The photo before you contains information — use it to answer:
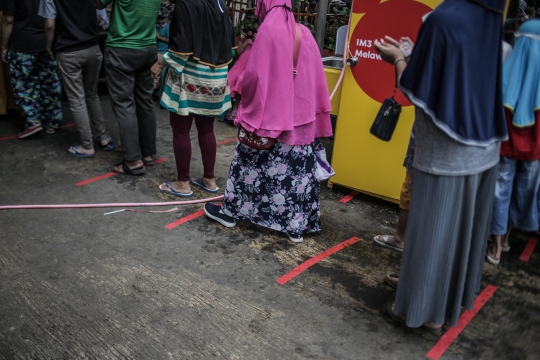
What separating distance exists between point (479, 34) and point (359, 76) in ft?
6.19

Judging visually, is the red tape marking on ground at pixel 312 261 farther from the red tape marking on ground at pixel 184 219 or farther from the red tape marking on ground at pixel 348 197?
the red tape marking on ground at pixel 184 219

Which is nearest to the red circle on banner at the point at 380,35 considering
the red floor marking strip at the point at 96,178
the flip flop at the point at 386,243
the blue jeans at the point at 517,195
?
the blue jeans at the point at 517,195

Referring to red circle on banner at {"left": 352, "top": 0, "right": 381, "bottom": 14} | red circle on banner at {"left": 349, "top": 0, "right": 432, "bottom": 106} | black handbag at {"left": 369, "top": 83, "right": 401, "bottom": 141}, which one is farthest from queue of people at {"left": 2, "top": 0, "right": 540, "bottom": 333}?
red circle on banner at {"left": 352, "top": 0, "right": 381, "bottom": 14}

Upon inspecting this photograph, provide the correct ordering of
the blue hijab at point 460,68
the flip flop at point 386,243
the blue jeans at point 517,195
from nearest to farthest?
the blue hijab at point 460,68 → the blue jeans at point 517,195 → the flip flop at point 386,243

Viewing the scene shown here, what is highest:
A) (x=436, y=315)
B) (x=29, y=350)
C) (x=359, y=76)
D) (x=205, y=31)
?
(x=205, y=31)

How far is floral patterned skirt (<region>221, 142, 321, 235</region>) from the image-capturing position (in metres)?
3.64

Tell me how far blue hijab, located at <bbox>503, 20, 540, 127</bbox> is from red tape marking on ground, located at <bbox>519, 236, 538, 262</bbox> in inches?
43.4

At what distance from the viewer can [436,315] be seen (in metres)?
2.77

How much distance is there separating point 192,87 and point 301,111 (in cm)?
105

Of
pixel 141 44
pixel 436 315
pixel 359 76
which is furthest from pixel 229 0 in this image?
pixel 436 315

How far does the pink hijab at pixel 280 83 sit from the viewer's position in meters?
3.34

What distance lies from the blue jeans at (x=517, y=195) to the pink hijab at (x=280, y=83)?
52.2 inches

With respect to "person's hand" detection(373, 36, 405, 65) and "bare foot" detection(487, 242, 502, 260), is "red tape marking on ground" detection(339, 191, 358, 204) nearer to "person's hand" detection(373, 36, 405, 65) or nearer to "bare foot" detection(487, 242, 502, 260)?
"bare foot" detection(487, 242, 502, 260)

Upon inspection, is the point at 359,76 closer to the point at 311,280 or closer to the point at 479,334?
the point at 311,280
